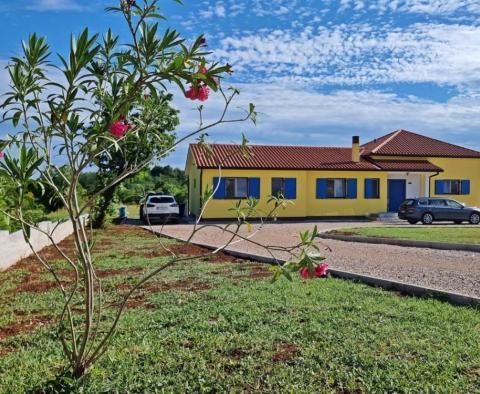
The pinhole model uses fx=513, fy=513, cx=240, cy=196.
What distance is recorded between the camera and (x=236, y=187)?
92.9 ft

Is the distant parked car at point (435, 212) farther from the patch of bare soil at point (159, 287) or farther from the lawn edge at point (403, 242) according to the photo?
the patch of bare soil at point (159, 287)

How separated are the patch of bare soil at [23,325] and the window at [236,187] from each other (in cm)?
2229

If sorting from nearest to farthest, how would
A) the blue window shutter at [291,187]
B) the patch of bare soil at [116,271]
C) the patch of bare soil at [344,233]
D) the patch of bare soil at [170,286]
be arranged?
the patch of bare soil at [170,286]
the patch of bare soil at [116,271]
the patch of bare soil at [344,233]
the blue window shutter at [291,187]

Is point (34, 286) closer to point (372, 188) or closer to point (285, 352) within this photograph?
point (285, 352)

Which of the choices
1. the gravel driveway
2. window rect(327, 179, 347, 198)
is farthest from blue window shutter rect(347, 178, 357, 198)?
the gravel driveway

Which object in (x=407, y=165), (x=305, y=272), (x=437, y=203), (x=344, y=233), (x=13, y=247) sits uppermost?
(x=407, y=165)

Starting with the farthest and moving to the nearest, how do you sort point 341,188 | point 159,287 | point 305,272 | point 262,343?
1. point 341,188
2. point 159,287
3. point 262,343
4. point 305,272

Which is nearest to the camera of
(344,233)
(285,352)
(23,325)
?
(285,352)

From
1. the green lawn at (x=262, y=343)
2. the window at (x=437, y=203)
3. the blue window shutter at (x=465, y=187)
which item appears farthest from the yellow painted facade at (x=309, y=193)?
the green lawn at (x=262, y=343)

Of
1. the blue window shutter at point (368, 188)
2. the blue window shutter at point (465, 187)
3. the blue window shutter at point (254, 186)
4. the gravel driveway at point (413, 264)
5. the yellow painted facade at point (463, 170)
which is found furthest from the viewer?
the blue window shutter at point (465, 187)

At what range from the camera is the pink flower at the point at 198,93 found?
318cm

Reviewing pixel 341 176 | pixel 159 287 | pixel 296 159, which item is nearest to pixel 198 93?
pixel 159 287

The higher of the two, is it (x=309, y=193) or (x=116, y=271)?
(x=309, y=193)

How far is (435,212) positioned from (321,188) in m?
6.64
